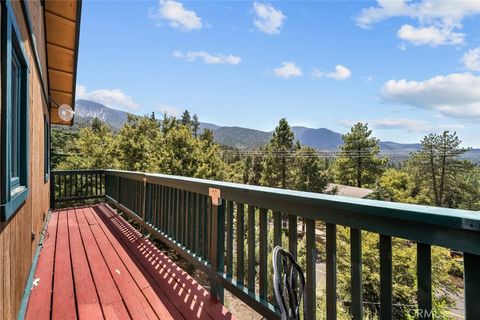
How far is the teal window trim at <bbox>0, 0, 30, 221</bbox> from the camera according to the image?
1.29 metres

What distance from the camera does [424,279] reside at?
36.3 inches

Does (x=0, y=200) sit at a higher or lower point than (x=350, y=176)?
higher

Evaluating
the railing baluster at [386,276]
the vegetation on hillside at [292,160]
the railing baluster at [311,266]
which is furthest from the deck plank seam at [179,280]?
the vegetation on hillside at [292,160]

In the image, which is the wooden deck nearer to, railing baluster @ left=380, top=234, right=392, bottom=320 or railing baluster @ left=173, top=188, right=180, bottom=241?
railing baluster @ left=173, top=188, right=180, bottom=241

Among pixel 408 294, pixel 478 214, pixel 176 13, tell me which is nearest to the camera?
pixel 478 214

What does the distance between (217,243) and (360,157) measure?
28.9 meters

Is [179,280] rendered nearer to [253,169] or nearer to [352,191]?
[352,191]

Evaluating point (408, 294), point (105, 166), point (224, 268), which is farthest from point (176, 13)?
point (408, 294)

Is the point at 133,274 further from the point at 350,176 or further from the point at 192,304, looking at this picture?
the point at 350,176

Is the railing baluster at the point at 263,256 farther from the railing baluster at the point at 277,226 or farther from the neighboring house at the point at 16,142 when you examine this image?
the neighboring house at the point at 16,142

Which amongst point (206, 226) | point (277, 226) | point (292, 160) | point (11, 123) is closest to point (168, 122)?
point (292, 160)

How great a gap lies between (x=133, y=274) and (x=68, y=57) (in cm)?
440

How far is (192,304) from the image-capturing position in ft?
6.81

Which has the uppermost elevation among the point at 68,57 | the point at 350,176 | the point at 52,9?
the point at 52,9
